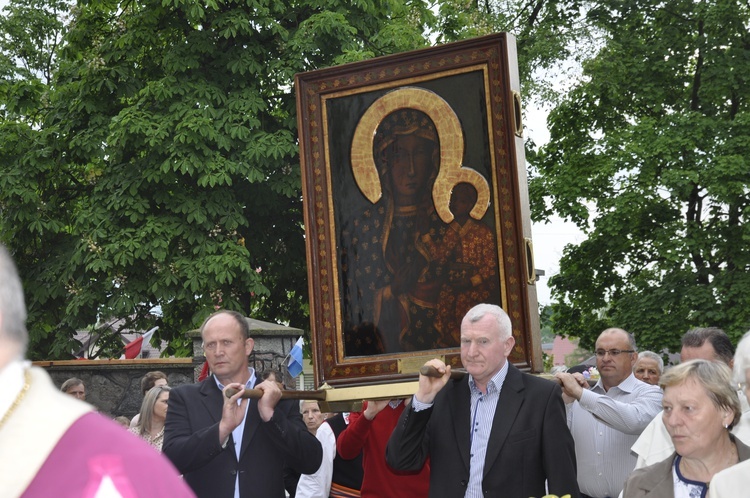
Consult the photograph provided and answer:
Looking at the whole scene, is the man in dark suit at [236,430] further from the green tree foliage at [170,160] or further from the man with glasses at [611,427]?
the green tree foliage at [170,160]

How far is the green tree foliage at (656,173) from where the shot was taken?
2364 centimetres

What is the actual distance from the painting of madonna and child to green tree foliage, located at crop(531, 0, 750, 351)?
16943 mm

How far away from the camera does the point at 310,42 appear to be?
61.6ft

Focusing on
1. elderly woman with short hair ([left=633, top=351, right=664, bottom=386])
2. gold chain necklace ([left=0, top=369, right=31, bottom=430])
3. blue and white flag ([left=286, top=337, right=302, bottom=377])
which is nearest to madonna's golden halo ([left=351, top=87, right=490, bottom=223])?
elderly woman with short hair ([left=633, top=351, right=664, bottom=386])

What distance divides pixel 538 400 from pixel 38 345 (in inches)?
643

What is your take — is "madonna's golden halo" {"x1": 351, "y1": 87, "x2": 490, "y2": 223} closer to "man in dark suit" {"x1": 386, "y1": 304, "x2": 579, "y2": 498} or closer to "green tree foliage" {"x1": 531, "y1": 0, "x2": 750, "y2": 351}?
"man in dark suit" {"x1": 386, "y1": 304, "x2": 579, "y2": 498}

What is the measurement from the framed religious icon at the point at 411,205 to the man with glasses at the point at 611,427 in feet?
3.19

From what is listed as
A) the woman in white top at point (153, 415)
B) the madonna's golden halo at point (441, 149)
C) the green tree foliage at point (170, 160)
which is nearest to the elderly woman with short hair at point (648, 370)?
the madonna's golden halo at point (441, 149)

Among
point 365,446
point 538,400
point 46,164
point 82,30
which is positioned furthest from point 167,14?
point 538,400

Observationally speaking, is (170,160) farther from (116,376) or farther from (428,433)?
(428,433)

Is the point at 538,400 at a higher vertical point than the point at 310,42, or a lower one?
lower

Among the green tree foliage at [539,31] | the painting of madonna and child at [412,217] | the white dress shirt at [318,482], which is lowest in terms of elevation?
the white dress shirt at [318,482]

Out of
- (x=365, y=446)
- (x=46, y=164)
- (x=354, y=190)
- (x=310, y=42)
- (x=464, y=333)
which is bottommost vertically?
(x=365, y=446)

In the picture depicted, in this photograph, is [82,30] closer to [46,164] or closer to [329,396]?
[46,164]
